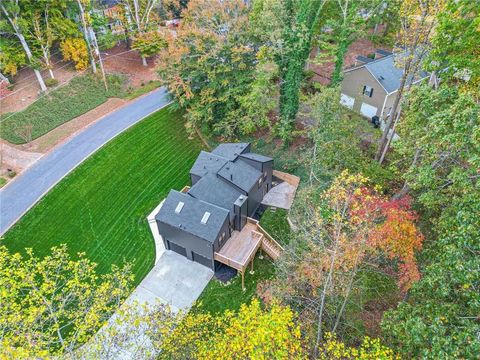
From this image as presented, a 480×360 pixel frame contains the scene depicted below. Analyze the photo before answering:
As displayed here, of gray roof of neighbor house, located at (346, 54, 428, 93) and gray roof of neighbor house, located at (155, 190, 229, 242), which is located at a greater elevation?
gray roof of neighbor house, located at (346, 54, 428, 93)

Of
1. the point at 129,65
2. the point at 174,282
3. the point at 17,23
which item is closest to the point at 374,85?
the point at 174,282

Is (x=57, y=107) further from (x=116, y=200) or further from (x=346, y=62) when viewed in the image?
(x=346, y=62)

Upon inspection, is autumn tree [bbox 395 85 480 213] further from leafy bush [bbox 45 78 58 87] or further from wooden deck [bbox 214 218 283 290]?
leafy bush [bbox 45 78 58 87]

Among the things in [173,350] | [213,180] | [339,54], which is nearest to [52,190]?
[213,180]

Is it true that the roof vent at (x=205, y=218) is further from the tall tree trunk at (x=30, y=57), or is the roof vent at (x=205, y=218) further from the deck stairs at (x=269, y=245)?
the tall tree trunk at (x=30, y=57)

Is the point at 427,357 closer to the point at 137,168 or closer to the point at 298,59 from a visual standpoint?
the point at 298,59

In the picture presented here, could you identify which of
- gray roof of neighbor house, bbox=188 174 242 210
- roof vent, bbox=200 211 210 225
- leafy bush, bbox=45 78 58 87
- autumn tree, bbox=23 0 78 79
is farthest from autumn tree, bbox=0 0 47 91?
roof vent, bbox=200 211 210 225
